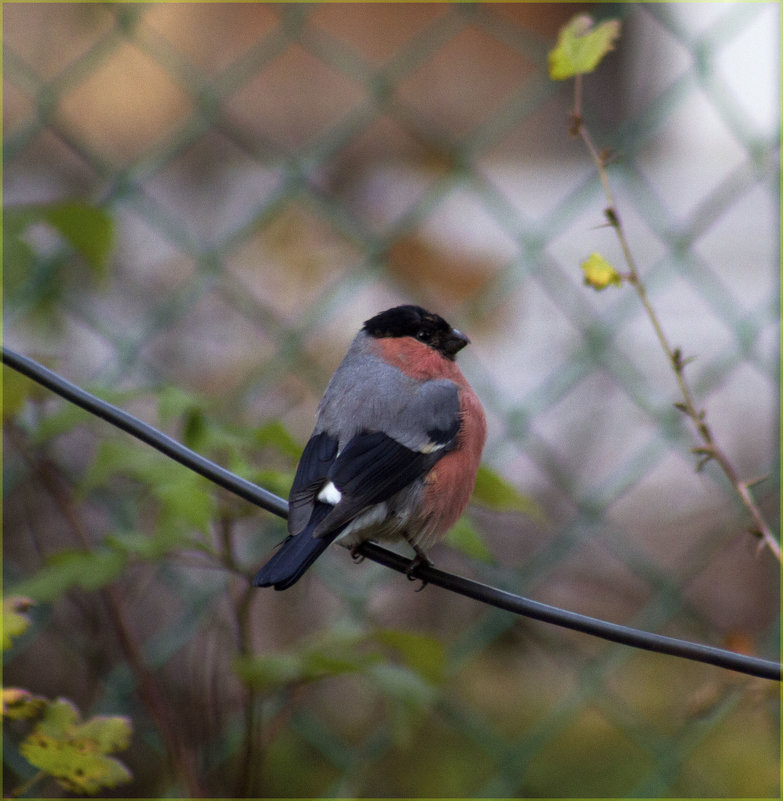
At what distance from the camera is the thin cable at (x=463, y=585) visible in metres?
0.72

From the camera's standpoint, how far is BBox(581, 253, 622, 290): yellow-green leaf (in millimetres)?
978

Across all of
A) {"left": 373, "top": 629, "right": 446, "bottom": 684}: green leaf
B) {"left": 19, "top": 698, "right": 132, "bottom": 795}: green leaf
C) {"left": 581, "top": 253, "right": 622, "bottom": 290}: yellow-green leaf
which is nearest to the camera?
{"left": 19, "top": 698, "right": 132, "bottom": 795}: green leaf

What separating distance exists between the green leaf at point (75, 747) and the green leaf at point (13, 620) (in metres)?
0.08

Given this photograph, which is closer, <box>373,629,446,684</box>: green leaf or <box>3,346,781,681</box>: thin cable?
<box>3,346,781,681</box>: thin cable

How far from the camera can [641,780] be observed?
1834 mm

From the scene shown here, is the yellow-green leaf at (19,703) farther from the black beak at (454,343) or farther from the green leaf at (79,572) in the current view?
the black beak at (454,343)

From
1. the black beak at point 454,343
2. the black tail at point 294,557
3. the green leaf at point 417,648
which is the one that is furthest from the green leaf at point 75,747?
the black beak at point 454,343

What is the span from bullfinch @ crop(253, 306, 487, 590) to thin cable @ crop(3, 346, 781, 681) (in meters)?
Answer: 0.15

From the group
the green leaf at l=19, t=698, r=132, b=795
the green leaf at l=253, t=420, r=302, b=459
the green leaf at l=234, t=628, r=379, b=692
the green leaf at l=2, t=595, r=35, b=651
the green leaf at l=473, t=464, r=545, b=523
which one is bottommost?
the green leaf at l=19, t=698, r=132, b=795

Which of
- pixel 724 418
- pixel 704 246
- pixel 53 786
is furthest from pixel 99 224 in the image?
pixel 704 246

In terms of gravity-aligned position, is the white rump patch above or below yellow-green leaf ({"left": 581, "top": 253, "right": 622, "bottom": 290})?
below

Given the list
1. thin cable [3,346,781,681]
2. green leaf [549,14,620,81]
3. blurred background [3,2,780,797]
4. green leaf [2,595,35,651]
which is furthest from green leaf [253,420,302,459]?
green leaf [549,14,620,81]

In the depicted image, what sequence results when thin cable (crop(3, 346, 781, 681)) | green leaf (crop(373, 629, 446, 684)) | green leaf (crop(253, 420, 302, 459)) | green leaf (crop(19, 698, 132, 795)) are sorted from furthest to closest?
green leaf (crop(373, 629, 446, 684))
green leaf (crop(253, 420, 302, 459))
green leaf (crop(19, 698, 132, 795))
thin cable (crop(3, 346, 781, 681))

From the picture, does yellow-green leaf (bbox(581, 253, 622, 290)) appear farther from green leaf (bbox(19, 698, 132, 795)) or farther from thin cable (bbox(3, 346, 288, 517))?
green leaf (bbox(19, 698, 132, 795))
